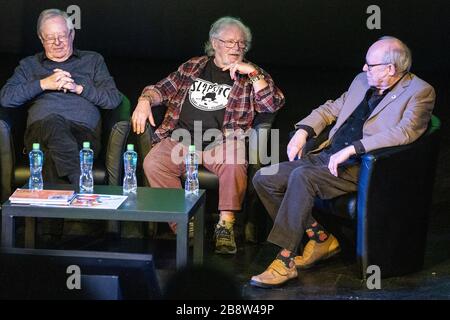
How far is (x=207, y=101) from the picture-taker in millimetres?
5031

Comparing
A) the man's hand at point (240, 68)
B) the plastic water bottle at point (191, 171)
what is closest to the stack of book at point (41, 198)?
the plastic water bottle at point (191, 171)

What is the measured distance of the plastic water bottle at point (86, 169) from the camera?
4.30 m

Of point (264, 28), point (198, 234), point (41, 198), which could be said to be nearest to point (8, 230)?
point (41, 198)

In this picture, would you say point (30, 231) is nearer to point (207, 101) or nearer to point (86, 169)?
point (86, 169)

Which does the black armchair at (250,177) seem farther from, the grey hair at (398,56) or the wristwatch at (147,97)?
the grey hair at (398,56)

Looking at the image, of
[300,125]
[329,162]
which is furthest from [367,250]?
[300,125]

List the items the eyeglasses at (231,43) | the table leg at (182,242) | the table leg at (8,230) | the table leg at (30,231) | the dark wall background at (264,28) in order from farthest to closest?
the dark wall background at (264,28)
the eyeglasses at (231,43)
the table leg at (30,231)
the table leg at (8,230)
the table leg at (182,242)

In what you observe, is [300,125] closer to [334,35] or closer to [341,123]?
[341,123]

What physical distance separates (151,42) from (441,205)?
422cm

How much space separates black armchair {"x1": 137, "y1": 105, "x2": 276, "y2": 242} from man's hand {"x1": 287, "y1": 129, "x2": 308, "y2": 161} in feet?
0.52

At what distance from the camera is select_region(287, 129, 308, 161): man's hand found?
15.4 feet

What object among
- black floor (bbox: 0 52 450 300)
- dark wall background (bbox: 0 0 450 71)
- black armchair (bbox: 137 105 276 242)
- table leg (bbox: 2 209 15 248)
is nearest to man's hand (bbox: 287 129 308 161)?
black armchair (bbox: 137 105 276 242)

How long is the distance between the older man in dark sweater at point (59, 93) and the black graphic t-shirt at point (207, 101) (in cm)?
40

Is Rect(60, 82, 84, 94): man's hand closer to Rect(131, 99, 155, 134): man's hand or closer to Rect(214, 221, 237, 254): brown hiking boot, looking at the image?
Rect(131, 99, 155, 134): man's hand
